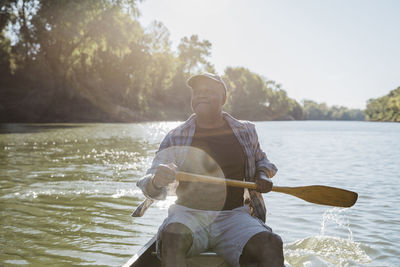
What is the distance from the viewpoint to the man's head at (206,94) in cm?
330

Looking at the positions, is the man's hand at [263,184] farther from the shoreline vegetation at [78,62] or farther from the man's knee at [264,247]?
the shoreline vegetation at [78,62]

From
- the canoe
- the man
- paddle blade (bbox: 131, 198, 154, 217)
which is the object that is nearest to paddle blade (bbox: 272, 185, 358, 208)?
the man

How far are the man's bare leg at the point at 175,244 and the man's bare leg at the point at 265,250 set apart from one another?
432 mm

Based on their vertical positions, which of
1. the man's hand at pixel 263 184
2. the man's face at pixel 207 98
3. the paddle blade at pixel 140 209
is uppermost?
the man's face at pixel 207 98

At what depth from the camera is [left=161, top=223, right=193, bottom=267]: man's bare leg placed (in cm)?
267

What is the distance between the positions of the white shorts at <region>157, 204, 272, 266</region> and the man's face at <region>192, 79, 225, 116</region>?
826 mm

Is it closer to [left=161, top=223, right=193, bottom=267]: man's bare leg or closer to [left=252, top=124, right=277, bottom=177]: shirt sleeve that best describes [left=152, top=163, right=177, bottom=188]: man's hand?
[left=161, top=223, right=193, bottom=267]: man's bare leg

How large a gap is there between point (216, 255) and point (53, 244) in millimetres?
2488

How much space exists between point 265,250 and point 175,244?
0.62m

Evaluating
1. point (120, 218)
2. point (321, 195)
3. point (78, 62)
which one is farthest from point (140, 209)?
point (78, 62)

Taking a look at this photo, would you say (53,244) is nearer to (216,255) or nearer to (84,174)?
(216,255)

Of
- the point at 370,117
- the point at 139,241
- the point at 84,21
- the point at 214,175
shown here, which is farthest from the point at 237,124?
the point at 370,117

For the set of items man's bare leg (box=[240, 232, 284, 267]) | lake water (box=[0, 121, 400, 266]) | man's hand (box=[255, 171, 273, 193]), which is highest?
man's hand (box=[255, 171, 273, 193])

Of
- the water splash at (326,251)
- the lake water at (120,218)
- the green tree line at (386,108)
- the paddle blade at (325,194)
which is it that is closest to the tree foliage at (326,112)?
the green tree line at (386,108)
